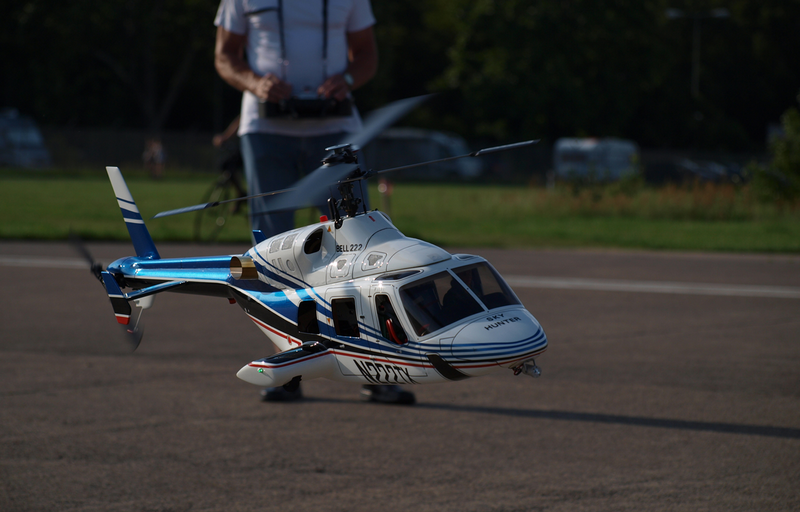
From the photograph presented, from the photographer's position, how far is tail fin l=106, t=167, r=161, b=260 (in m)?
1.60

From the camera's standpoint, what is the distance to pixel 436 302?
150 cm

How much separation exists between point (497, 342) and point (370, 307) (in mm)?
250

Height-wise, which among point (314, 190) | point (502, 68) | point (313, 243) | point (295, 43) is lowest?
point (313, 243)

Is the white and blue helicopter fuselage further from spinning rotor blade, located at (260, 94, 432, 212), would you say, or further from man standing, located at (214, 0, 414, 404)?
man standing, located at (214, 0, 414, 404)

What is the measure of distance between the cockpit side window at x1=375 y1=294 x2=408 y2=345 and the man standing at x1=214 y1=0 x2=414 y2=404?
434 mm

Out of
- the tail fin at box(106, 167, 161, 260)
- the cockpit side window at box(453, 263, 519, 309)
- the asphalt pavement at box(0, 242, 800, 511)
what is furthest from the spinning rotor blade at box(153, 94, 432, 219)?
the asphalt pavement at box(0, 242, 800, 511)

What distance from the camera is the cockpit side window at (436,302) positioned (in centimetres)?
147

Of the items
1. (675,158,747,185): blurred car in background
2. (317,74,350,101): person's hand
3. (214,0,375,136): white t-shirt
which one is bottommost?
(675,158,747,185): blurred car in background

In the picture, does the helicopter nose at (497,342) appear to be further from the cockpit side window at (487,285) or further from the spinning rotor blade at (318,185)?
the spinning rotor blade at (318,185)

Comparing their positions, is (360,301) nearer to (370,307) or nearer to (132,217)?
(370,307)

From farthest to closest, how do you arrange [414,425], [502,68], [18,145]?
[502,68] → [18,145] → [414,425]

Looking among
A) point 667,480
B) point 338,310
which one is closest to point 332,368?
point 338,310

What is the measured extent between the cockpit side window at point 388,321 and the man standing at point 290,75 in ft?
1.42

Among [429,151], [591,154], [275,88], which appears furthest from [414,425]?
[591,154]
